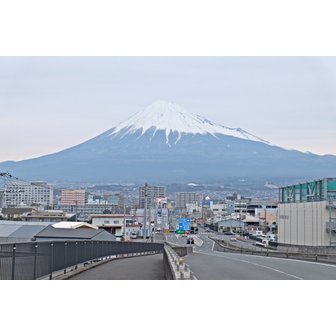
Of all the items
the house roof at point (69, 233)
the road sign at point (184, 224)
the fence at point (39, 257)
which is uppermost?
the fence at point (39, 257)

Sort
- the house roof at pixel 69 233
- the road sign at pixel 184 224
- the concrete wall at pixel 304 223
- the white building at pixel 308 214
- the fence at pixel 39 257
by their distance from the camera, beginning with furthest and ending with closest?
the road sign at pixel 184 224 < the concrete wall at pixel 304 223 < the white building at pixel 308 214 < the house roof at pixel 69 233 < the fence at pixel 39 257

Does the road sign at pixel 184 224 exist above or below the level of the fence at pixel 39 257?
below

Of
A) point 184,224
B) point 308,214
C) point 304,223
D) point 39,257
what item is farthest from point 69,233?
point 184,224

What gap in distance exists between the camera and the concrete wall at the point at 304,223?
181 feet

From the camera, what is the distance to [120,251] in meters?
38.1

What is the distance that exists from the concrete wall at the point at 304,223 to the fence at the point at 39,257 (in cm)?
3292

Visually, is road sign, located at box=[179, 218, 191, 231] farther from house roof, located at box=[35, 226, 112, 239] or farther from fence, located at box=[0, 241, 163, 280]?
fence, located at box=[0, 241, 163, 280]

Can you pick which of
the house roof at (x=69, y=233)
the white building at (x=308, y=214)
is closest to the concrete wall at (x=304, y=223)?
the white building at (x=308, y=214)

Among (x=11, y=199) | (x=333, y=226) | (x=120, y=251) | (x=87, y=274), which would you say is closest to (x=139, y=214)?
(x=11, y=199)

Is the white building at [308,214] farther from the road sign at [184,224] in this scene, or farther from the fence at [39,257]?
the fence at [39,257]

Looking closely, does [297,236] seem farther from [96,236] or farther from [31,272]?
[31,272]

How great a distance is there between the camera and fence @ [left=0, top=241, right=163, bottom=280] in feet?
41.9

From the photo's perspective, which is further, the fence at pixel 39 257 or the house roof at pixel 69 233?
the house roof at pixel 69 233

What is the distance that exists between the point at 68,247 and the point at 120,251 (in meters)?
18.2
